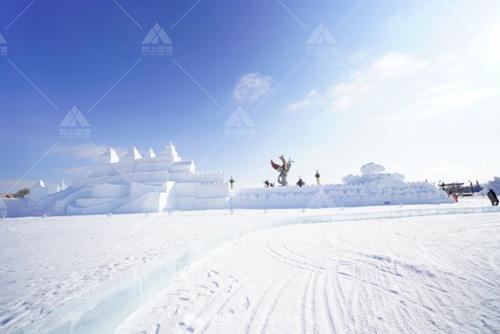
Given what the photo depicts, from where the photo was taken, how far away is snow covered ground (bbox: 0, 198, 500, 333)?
3180 millimetres

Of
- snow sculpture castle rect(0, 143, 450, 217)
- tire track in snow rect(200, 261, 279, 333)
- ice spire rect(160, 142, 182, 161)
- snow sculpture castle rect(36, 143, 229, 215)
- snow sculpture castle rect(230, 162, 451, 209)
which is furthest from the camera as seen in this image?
ice spire rect(160, 142, 182, 161)

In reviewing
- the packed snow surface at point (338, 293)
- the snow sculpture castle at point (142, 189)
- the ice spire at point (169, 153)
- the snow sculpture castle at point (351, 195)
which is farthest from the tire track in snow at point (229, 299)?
the ice spire at point (169, 153)

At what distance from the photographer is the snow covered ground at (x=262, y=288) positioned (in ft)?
10.4

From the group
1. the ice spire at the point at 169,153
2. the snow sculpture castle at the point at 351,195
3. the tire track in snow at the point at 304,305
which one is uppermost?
the ice spire at the point at 169,153

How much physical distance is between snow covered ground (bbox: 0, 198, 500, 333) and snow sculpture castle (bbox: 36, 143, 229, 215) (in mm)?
23129

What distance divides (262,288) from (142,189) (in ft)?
103

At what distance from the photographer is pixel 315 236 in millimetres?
9617

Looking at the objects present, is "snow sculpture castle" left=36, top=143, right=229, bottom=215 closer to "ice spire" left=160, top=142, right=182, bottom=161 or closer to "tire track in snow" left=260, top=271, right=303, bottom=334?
"ice spire" left=160, top=142, right=182, bottom=161

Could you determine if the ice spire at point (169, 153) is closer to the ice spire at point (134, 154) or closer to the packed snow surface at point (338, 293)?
the ice spire at point (134, 154)

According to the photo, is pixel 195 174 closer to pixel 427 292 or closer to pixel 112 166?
pixel 112 166

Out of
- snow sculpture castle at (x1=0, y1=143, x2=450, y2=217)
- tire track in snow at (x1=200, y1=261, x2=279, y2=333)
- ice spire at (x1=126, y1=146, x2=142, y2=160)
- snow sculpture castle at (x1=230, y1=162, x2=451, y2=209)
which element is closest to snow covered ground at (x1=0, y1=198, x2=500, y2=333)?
tire track in snow at (x1=200, y1=261, x2=279, y2=333)

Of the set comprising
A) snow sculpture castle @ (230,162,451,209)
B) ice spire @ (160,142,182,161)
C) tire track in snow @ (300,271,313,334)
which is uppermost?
ice spire @ (160,142,182,161)

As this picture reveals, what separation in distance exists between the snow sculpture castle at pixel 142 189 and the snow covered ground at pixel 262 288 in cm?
2313

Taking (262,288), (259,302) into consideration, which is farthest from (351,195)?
(259,302)
